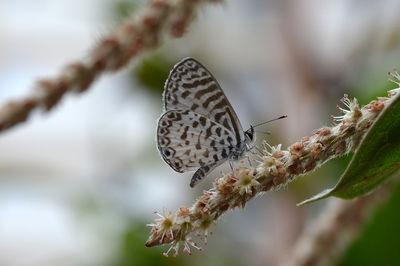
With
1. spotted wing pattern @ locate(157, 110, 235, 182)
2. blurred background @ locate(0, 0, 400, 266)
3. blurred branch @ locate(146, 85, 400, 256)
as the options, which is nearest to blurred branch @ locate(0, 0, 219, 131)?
blurred background @ locate(0, 0, 400, 266)

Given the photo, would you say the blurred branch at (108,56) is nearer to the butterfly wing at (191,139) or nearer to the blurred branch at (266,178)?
the butterfly wing at (191,139)

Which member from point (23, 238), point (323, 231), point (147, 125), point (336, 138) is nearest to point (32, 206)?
point (23, 238)

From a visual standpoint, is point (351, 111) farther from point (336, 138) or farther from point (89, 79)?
point (89, 79)

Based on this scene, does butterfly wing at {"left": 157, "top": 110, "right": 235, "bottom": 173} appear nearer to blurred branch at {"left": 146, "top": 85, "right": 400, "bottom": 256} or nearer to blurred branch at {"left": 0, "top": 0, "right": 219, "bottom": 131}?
blurred branch at {"left": 0, "top": 0, "right": 219, "bottom": 131}

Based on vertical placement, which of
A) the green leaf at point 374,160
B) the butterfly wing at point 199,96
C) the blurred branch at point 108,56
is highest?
the blurred branch at point 108,56

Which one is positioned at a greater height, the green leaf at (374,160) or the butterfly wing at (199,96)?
the butterfly wing at (199,96)

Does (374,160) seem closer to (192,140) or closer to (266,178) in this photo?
(266,178)

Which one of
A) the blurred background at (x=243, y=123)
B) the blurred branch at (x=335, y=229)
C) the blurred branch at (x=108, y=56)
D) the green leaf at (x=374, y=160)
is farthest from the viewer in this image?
the blurred background at (x=243, y=123)

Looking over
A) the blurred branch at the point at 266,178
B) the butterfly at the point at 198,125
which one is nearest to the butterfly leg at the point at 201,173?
the butterfly at the point at 198,125
